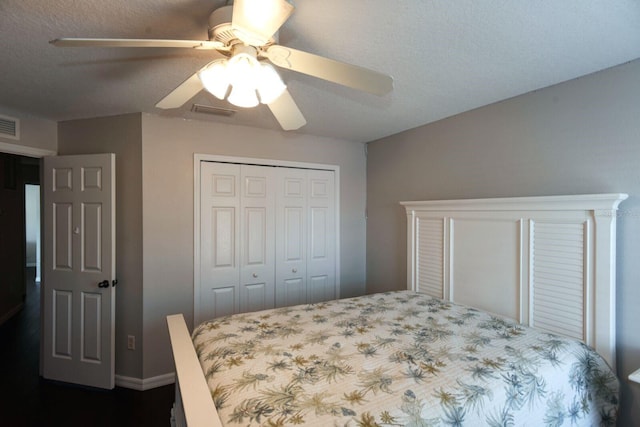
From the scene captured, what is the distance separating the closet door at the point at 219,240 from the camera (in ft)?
9.57

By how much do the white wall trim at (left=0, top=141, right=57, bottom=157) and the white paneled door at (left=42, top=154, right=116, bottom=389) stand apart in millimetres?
75

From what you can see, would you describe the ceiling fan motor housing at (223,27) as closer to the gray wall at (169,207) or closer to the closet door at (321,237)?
the gray wall at (169,207)

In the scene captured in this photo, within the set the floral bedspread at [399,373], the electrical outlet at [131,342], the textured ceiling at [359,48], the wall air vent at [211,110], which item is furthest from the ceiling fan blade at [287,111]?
the electrical outlet at [131,342]

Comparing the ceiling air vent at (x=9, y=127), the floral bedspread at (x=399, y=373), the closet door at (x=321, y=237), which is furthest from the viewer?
the closet door at (x=321, y=237)

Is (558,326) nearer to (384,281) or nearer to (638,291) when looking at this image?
(638,291)

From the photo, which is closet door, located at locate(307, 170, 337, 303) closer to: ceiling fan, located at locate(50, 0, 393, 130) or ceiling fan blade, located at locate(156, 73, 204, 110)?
ceiling fan blade, located at locate(156, 73, 204, 110)

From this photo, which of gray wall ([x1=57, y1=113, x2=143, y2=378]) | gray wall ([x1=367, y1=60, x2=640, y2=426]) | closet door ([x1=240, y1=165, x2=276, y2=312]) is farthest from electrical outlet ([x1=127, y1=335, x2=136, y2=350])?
gray wall ([x1=367, y1=60, x2=640, y2=426])

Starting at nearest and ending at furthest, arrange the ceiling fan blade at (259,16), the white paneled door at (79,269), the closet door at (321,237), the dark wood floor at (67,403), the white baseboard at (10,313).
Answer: the ceiling fan blade at (259,16) < the dark wood floor at (67,403) < the white paneled door at (79,269) < the closet door at (321,237) < the white baseboard at (10,313)

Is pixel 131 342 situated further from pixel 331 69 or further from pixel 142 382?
pixel 331 69

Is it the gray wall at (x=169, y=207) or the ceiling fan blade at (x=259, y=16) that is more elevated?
the ceiling fan blade at (x=259, y=16)

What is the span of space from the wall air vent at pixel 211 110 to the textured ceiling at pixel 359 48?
9cm

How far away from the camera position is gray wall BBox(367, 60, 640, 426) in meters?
1.78

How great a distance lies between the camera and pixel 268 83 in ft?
4.37

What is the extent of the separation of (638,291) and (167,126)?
3.41 metres
